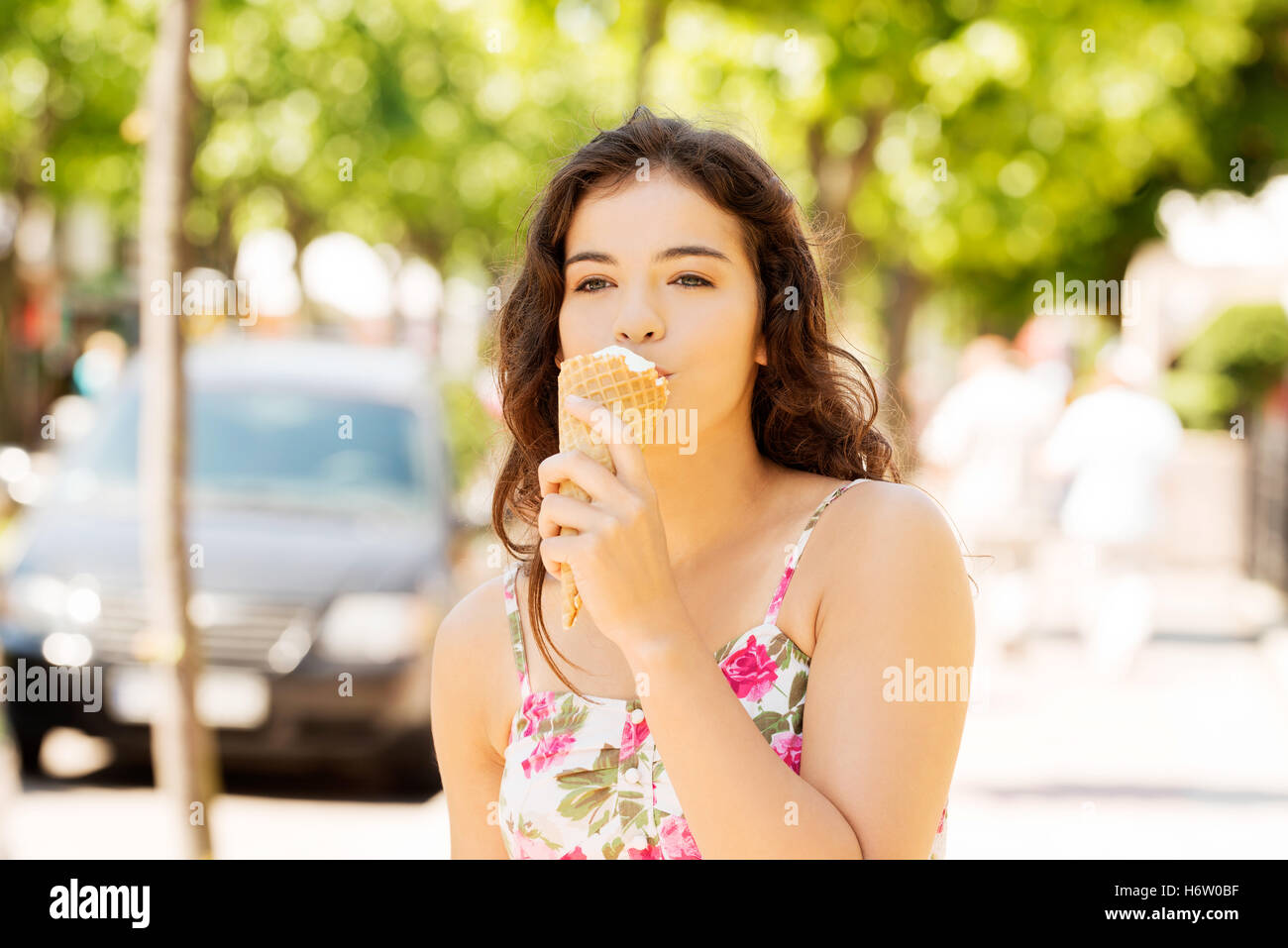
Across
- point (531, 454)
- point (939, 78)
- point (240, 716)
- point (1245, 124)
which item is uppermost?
point (1245, 124)

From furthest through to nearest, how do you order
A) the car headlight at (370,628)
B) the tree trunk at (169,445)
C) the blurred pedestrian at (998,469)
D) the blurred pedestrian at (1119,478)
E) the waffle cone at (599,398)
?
the blurred pedestrian at (998,469) → the blurred pedestrian at (1119,478) → the car headlight at (370,628) → the tree trunk at (169,445) → the waffle cone at (599,398)

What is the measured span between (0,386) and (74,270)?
16.9 meters

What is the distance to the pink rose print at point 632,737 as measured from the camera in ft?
7.11

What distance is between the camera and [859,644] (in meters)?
2.07

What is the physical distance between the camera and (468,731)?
2.40m

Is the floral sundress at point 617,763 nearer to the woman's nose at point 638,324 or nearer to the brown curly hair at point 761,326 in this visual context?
the brown curly hair at point 761,326

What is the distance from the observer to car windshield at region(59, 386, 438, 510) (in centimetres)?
749

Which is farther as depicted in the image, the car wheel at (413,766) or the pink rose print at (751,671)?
the car wheel at (413,766)

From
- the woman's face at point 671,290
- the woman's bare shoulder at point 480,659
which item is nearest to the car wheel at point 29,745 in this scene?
the woman's bare shoulder at point 480,659

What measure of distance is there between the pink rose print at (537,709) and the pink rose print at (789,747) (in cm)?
35

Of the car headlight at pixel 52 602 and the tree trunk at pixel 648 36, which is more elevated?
→ the tree trunk at pixel 648 36

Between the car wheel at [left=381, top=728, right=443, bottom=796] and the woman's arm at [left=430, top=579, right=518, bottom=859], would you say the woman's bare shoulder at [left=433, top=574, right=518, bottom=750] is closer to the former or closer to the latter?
the woman's arm at [left=430, top=579, right=518, bottom=859]
